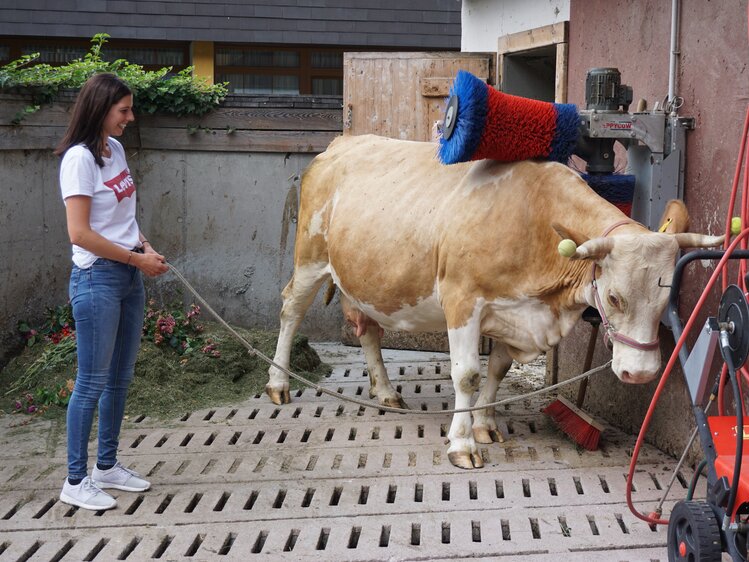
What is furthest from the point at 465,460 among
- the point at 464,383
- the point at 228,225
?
the point at 228,225

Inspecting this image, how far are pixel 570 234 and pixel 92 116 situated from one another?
2.24 m

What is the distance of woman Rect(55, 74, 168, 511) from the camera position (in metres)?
4.67

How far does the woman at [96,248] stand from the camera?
184 inches

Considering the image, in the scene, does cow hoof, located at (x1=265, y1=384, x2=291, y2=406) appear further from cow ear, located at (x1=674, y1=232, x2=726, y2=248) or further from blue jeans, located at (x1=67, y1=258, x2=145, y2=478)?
cow ear, located at (x1=674, y1=232, x2=726, y2=248)

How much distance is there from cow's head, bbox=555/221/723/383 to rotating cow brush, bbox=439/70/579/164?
706 millimetres

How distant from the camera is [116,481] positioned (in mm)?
5129

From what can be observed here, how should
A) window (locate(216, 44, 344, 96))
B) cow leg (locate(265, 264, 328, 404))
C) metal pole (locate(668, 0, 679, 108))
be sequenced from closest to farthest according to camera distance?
metal pole (locate(668, 0, 679, 108)) < cow leg (locate(265, 264, 328, 404)) < window (locate(216, 44, 344, 96))

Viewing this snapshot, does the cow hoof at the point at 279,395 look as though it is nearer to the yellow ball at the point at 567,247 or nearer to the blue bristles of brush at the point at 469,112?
the blue bristles of brush at the point at 469,112

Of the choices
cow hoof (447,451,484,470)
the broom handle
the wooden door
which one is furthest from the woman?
→ the wooden door

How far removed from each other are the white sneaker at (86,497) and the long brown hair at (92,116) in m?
1.49

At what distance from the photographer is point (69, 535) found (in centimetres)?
462

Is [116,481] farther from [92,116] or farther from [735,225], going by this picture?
[735,225]

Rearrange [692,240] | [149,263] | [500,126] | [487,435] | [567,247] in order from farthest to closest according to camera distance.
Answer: [487,435] < [500,126] < [149,263] < [692,240] < [567,247]

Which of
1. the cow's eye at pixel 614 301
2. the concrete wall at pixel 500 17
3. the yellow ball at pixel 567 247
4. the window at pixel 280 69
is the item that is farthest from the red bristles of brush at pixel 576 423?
the window at pixel 280 69
